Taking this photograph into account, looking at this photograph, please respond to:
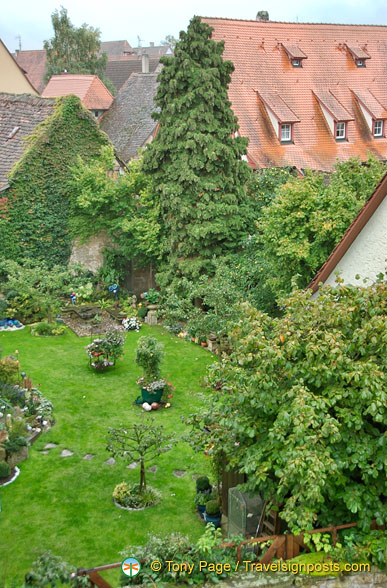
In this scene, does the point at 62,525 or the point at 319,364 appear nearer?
the point at 319,364

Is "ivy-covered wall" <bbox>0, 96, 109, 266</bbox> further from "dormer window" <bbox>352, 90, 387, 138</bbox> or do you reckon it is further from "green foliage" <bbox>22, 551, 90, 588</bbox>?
"green foliage" <bbox>22, 551, 90, 588</bbox>

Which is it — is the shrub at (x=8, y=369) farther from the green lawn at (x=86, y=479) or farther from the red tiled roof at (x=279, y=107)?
the red tiled roof at (x=279, y=107)

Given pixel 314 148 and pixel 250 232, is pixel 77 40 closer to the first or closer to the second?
pixel 314 148

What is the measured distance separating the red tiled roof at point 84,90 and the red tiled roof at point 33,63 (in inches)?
1158

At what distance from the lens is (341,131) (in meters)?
33.0

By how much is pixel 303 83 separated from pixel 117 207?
45.4ft

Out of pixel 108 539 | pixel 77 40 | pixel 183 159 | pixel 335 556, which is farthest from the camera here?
pixel 77 40

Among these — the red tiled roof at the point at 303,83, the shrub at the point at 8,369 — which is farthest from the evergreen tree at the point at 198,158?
the shrub at the point at 8,369

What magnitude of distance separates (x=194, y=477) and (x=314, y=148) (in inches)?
874

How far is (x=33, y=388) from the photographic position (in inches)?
689

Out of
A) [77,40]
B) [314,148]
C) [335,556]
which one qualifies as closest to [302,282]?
[335,556]

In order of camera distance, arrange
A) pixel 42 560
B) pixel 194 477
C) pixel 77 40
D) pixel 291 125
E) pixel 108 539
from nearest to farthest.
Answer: pixel 42 560 → pixel 108 539 → pixel 194 477 → pixel 291 125 → pixel 77 40

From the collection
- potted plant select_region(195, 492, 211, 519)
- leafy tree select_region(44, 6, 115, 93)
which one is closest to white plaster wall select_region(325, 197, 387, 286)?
potted plant select_region(195, 492, 211, 519)

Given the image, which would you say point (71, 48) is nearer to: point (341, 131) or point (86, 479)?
point (341, 131)
